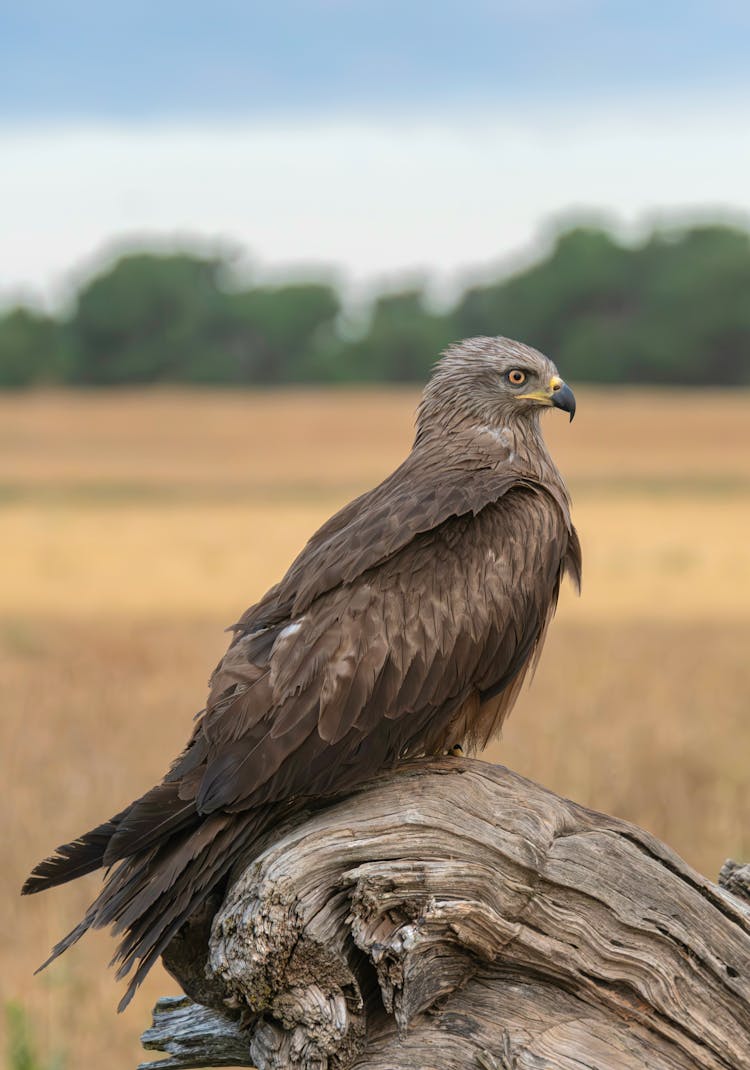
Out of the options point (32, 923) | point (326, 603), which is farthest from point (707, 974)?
point (32, 923)

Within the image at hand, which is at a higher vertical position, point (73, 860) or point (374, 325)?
point (374, 325)

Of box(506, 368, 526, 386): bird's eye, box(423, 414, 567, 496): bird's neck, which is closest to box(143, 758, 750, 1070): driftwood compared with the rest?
box(423, 414, 567, 496): bird's neck

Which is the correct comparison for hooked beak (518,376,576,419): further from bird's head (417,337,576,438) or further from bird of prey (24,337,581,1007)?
bird of prey (24,337,581,1007)

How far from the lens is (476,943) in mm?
4793

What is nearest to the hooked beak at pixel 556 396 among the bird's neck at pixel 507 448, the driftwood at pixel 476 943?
the bird's neck at pixel 507 448

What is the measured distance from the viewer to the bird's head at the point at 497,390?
640cm

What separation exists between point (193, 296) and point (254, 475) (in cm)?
2093

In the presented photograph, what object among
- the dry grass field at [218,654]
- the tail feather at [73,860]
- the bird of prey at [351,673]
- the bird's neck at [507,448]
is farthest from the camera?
the dry grass field at [218,654]

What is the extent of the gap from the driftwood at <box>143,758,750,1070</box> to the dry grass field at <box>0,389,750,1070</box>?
13.2 ft

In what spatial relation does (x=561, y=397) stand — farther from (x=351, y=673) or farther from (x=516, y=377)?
(x=351, y=673)

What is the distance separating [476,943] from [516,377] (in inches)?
105

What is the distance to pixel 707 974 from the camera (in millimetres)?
4914

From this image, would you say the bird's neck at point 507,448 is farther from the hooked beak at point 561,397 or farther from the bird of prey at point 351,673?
the hooked beak at point 561,397

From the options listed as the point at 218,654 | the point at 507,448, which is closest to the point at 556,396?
the point at 507,448
